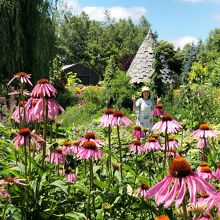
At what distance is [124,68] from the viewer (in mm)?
35344

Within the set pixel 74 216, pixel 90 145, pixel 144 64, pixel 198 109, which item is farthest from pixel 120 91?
pixel 74 216

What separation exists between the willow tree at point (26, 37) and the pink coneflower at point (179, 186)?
11.4m

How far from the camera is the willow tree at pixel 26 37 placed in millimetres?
12297

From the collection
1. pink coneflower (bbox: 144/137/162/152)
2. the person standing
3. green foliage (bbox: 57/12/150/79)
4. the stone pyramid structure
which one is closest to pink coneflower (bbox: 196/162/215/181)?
pink coneflower (bbox: 144/137/162/152)

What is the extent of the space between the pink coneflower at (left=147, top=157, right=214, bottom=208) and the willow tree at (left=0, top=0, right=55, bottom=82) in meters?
11.4

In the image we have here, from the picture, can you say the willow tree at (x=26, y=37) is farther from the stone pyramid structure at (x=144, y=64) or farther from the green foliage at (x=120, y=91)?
the stone pyramid structure at (x=144, y=64)

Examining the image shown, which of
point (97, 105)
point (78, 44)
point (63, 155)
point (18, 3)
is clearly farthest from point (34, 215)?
point (78, 44)

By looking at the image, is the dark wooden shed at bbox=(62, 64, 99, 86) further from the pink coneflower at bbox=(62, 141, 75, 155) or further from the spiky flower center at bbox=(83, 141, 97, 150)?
the spiky flower center at bbox=(83, 141, 97, 150)

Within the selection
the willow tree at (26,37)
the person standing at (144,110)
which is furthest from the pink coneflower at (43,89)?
the willow tree at (26,37)

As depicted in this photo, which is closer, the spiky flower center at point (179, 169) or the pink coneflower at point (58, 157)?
the spiky flower center at point (179, 169)

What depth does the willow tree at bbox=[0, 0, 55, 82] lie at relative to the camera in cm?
1230

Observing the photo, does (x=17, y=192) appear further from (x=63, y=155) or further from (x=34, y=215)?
(x=63, y=155)

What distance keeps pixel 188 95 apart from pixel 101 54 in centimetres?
3729

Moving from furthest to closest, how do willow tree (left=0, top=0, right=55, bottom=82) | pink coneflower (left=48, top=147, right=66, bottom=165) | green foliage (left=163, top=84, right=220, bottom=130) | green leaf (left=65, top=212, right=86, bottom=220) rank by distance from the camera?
willow tree (left=0, top=0, right=55, bottom=82), green foliage (left=163, top=84, right=220, bottom=130), pink coneflower (left=48, top=147, right=66, bottom=165), green leaf (left=65, top=212, right=86, bottom=220)
